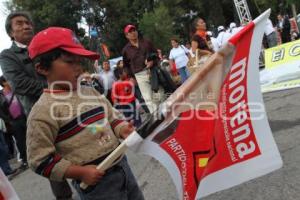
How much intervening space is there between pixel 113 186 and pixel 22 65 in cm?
196

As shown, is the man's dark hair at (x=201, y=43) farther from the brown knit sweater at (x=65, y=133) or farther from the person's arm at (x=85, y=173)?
the person's arm at (x=85, y=173)

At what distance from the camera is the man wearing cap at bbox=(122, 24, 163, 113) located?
26.5 ft

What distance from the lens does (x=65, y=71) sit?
2.51 metres

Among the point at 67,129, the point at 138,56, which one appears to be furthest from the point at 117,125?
the point at 138,56

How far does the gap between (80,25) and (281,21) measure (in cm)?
2309

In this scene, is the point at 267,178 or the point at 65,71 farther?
the point at 267,178

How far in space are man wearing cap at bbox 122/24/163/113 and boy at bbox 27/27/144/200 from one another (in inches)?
217

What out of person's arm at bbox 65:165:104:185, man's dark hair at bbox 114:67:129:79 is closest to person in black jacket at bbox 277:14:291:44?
man's dark hair at bbox 114:67:129:79

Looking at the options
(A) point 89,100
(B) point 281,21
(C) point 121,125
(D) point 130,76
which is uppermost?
(A) point 89,100

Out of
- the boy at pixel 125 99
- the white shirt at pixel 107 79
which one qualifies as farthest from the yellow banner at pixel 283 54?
the white shirt at pixel 107 79

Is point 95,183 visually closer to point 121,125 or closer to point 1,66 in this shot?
point 121,125

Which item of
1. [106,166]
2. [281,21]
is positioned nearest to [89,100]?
[106,166]

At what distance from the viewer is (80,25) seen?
41781 mm

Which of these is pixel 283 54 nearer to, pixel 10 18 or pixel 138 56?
pixel 138 56
